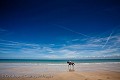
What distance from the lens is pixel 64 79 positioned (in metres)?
8.83

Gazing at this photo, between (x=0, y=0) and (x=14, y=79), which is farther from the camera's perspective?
(x=0, y=0)

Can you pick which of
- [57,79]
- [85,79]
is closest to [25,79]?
[57,79]

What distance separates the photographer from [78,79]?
8789mm

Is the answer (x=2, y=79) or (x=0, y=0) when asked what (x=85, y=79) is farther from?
(x=0, y=0)

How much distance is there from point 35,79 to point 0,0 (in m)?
8.93

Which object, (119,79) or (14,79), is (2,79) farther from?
(119,79)

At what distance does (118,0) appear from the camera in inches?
540

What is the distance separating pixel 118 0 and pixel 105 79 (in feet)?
27.4

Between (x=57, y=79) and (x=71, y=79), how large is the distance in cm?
86

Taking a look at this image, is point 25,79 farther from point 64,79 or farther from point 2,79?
point 64,79

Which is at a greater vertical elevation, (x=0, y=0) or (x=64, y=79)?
(x=0, y=0)

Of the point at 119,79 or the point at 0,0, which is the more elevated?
the point at 0,0

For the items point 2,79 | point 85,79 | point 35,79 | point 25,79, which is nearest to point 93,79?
point 85,79

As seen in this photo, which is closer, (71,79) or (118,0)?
(71,79)
